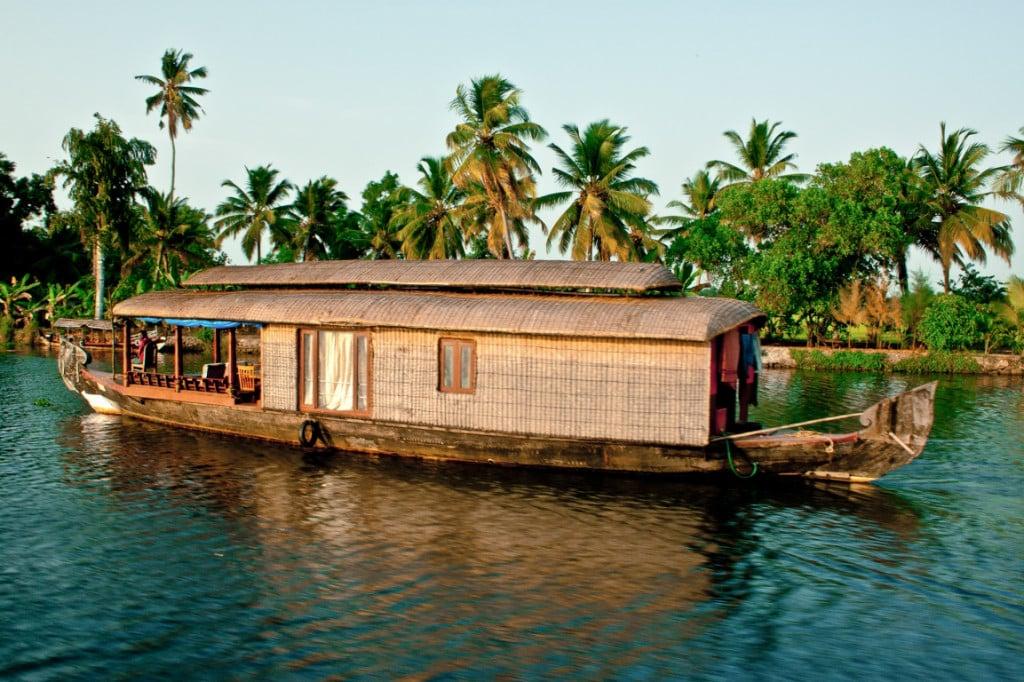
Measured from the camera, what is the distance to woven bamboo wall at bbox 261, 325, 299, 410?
13.1m

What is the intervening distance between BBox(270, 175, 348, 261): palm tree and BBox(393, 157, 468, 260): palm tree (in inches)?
285

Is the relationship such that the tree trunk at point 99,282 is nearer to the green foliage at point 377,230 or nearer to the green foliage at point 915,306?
the green foliage at point 377,230

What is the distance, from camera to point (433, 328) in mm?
11883

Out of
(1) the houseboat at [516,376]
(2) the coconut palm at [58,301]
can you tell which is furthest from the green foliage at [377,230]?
(1) the houseboat at [516,376]

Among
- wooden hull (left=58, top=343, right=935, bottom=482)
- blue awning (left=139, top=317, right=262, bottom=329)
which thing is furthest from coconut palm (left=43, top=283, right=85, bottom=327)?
wooden hull (left=58, top=343, right=935, bottom=482)

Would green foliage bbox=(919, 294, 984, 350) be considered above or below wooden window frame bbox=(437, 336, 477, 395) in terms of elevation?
above

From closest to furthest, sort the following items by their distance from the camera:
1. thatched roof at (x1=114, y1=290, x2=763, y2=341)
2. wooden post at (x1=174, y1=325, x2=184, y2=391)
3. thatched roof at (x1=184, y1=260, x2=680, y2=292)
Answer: thatched roof at (x1=114, y1=290, x2=763, y2=341)
thatched roof at (x1=184, y1=260, x2=680, y2=292)
wooden post at (x1=174, y1=325, x2=184, y2=391)

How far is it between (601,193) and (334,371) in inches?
572

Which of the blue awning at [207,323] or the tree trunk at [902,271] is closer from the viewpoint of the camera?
the blue awning at [207,323]

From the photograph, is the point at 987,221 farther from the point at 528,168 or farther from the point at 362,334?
the point at 362,334

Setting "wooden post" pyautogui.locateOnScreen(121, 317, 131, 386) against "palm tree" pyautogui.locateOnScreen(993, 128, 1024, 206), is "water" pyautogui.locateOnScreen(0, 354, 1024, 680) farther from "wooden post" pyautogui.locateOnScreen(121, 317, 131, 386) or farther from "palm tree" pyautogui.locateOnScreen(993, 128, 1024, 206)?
"palm tree" pyautogui.locateOnScreen(993, 128, 1024, 206)

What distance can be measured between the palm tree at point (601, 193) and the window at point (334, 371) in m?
13.5

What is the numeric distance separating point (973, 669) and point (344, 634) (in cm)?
483

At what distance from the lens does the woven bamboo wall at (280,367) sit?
43.1 ft
